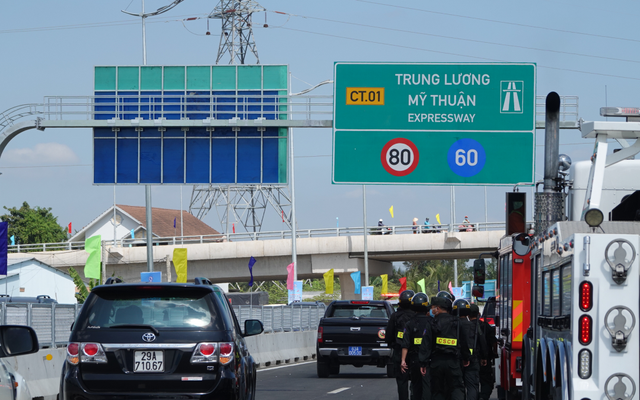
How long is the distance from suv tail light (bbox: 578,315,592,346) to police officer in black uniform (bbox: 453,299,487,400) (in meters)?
3.32

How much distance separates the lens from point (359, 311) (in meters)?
21.2

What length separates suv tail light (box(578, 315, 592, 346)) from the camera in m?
7.95

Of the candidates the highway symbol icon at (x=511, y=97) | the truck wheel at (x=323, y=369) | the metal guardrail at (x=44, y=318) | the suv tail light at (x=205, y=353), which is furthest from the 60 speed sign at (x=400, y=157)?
the suv tail light at (x=205, y=353)

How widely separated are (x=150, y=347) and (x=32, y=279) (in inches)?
1910

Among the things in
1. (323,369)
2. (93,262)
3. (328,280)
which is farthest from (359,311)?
(328,280)

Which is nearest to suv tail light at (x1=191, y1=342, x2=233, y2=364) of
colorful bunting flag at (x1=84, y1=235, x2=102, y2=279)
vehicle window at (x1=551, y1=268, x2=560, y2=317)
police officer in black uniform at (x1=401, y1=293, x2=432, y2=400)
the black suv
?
the black suv

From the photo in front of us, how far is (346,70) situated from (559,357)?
1580 centimetres

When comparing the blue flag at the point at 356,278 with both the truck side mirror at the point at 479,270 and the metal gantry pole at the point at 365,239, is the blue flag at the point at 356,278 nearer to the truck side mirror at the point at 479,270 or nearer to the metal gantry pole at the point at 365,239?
the metal gantry pole at the point at 365,239

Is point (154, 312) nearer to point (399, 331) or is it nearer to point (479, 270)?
point (399, 331)

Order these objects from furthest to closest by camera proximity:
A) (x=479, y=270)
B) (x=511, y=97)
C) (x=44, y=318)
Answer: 1. (x=511, y=97)
2. (x=44, y=318)
3. (x=479, y=270)

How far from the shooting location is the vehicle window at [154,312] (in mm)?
9117

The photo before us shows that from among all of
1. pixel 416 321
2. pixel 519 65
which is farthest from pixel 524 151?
pixel 416 321

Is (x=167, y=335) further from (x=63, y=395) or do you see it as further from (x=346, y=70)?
(x=346, y=70)

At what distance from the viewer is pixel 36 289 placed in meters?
55.7
